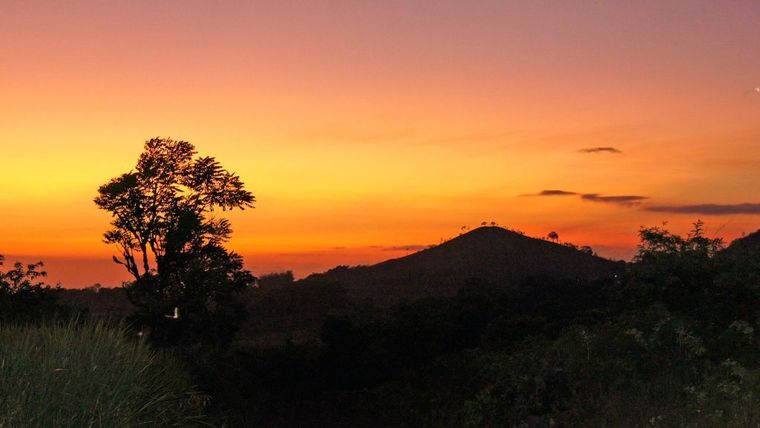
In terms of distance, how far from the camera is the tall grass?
35.3ft

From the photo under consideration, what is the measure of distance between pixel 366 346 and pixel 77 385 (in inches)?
479

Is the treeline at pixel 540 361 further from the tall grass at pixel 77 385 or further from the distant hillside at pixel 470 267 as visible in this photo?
the distant hillside at pixel 470 267

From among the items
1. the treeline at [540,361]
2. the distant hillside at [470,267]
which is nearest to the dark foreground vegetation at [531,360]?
the treeline at [540,361]

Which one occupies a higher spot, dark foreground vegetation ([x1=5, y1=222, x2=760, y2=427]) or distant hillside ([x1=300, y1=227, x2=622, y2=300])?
distant hillside ([x1=300, y1=227, x2=622, y2=300])

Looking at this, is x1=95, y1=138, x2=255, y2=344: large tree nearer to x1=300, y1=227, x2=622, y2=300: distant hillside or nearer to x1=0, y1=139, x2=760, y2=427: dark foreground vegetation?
x1=0, y1=139, x2=760, y2=427: dark foreground vegetation

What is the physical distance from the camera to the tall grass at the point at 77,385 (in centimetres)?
1075

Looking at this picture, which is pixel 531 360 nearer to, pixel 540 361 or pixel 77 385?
pixel 540 361

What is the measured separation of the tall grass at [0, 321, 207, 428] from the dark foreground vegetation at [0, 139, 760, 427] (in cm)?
5

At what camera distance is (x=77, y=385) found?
11.3m

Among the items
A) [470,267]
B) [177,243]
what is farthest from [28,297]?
[470,267]

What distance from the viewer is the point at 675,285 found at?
15531 mm

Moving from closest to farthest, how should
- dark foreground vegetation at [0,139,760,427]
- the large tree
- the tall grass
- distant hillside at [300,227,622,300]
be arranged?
the tall grass < dark foreground vegetation at [0,139,760,427] < the large tree < distant hillside at [300,227,622,300]

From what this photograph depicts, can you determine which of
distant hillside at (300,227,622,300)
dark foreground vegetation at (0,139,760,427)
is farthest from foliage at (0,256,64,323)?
distant hillside at (300,227,622,300)

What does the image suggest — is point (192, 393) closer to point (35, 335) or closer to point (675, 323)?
point (35, 335)
